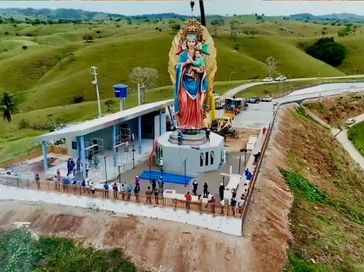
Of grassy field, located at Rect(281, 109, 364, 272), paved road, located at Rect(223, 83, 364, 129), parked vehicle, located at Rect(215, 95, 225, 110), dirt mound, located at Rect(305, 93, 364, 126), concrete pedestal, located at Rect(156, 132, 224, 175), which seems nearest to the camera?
grassy field, located at Rect(281, 109, 364, 272)

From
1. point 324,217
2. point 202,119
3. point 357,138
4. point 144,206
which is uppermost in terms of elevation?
point 202,119

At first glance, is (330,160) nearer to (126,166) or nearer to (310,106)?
(310,106)

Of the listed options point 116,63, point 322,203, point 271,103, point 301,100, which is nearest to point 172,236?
point 322,203

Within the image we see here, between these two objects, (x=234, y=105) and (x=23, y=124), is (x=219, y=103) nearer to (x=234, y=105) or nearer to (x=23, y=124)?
(x=234, y=105)

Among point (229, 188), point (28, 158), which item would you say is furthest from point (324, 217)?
point (28, 158)

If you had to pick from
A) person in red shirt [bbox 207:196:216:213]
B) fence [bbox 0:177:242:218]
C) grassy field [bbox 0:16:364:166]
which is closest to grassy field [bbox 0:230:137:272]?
fence [bbox 0:177:242:218]

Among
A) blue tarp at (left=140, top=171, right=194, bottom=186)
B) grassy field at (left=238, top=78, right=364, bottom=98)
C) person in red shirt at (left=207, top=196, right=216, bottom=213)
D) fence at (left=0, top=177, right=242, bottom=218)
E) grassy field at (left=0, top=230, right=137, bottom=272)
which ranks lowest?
grassy field at (left=238, top=78, right=364, bottom=98)

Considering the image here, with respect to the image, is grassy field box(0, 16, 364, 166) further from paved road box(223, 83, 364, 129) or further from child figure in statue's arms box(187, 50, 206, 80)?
child figure in statue's arms box(187, 50, 206, 80)

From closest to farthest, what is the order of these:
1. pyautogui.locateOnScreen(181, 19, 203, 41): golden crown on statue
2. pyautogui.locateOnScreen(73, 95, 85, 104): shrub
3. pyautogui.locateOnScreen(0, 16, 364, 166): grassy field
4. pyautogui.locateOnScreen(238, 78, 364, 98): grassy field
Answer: pyautogui.locateOnScreen(181, 19, 203, 41): golden crown on statue → pyautogui.locateOnScreen(0, 16, 364, 166): grassy field → pyautogui.locateOnScreen(238, 78, 364, 98): grassy field → pyautogui.locateOnScreen(73, 95, 85, 104): shrub

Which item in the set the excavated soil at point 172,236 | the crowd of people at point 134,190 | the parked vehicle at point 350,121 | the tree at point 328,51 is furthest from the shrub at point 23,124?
the tree at point 328,51
